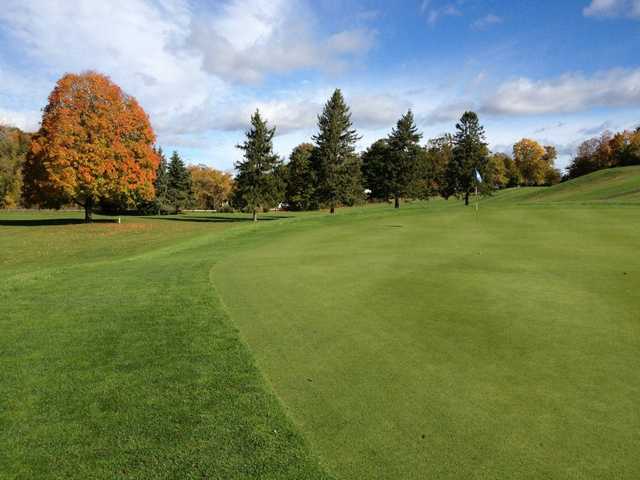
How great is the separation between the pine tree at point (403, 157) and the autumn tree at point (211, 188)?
66.4 m

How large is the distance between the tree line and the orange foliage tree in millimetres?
84

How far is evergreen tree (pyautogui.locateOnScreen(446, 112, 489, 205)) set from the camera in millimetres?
59344

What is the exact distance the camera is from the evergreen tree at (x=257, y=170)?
5334 cm

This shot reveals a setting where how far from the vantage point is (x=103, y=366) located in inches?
207

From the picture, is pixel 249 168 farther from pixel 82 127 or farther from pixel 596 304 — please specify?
pixel 596 304

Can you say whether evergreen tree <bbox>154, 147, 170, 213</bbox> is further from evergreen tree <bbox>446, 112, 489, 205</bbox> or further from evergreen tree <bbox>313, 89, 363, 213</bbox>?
evergreen tree <bbox>446, 112, 489, 205</bbox>

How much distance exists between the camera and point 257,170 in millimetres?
53750

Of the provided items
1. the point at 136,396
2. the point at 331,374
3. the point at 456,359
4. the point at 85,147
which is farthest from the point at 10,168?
the point at 456,359

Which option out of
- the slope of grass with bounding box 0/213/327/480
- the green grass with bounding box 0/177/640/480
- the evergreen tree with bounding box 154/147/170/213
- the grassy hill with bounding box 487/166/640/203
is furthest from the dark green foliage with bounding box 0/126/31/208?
the grassy hill with bounding box 487/166/640/203

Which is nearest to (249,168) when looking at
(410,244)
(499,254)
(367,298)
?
(410,244)

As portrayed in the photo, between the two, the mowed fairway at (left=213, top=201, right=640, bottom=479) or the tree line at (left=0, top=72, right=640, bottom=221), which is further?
the tree line at (left=0, top=72, right=640, bottom=221)

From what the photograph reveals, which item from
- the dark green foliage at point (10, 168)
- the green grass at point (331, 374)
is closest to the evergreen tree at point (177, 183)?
the dark green foliage at point (10, 168)

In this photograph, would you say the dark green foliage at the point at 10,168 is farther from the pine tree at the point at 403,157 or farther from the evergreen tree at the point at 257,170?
the pine tree at the point at 403,157

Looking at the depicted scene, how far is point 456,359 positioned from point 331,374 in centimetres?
150
